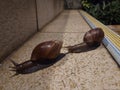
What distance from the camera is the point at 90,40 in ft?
4.02

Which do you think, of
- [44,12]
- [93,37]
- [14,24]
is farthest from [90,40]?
[44,12]

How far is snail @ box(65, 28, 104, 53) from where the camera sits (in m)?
1.22

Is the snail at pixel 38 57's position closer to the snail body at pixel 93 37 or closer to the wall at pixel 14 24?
the wall at pixel 14 24

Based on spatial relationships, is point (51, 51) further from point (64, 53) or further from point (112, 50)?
point (112, 50)

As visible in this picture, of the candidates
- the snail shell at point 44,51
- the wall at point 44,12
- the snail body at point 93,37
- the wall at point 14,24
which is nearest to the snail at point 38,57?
the snail shell at point 44,51

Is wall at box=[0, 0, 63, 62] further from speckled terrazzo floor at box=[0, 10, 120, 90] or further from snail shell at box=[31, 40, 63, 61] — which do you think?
snail shell at box=[31, 40, 63, 61]

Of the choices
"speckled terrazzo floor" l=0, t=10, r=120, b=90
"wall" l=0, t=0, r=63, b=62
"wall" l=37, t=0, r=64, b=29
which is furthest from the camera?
"wall" l=37, t=0, r=64, b=29

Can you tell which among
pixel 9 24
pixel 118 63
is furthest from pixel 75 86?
pixel 9 24

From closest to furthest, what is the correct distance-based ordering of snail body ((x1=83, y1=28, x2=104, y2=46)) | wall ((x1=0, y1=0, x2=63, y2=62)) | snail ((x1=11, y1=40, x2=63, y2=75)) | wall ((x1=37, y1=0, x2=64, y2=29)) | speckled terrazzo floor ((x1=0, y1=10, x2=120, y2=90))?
speckled terrazzo floor ((x1=0, y1=10, x2=120, y2=90)), snail ((x1=11, y1=40, x2=63, y2=75)), wall ((x1=0, y1=0, x2=63, y2=62)), snail body ((x1=83, y1=28, x2=104, y2=46)), wall ((x1=37, y1=0, x2=64, y2=29))

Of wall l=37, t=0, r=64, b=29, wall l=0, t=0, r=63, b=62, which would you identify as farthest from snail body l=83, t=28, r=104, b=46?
wall l=37, t=0, r=64, b=29

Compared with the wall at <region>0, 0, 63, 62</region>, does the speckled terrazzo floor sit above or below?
below

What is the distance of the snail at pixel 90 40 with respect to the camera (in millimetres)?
1219

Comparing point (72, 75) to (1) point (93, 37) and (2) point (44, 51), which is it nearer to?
(2) point (44, 51)

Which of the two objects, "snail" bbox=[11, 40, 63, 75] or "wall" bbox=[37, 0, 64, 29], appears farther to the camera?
"wall" bbox=[37, 0, 64, 29]
